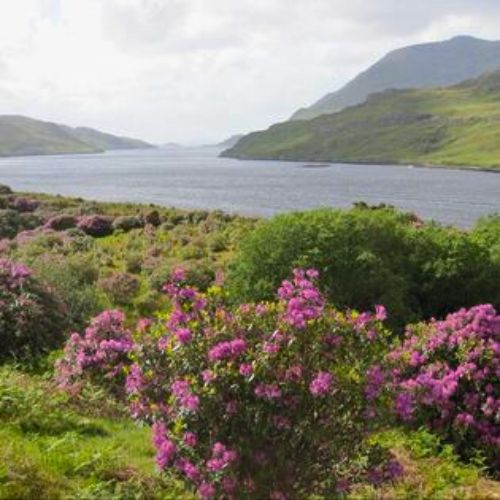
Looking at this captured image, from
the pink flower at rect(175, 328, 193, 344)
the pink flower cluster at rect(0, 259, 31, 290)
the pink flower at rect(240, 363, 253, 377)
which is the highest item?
the pink flower at rect(175, 328, 193, 344)

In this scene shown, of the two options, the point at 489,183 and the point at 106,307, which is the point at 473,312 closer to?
the point at 106,307

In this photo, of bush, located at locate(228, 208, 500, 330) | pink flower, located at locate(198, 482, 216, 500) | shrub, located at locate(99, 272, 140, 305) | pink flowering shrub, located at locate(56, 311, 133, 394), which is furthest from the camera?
shrub, located at locate(99, 272, 140, 305)

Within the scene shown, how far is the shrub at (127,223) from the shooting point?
49.4 m

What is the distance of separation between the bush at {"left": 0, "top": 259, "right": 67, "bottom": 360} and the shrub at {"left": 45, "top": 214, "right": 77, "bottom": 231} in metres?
30.2

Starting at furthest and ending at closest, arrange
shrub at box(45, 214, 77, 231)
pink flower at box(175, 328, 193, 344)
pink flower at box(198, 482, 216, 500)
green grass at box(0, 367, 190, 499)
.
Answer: shrub at box(45, 214, 77, 231) → green grass at box(0, 367, 190, 499) → pink flower at box(175, 328, 193, 344) → pink flower at box(198, 482, 216, 500)

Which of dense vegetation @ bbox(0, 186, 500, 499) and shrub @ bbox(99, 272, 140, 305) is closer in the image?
dense vegetation @ bbox(0, 186, 500, 499)

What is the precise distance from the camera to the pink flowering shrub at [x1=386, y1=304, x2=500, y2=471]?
492 inches

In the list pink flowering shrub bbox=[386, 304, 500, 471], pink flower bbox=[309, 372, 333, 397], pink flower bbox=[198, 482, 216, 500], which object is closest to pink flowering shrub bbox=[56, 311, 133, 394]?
pink flowering shrub bbox=[386, 304, 500, 471]

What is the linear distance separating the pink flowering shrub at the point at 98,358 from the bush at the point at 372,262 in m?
7.76

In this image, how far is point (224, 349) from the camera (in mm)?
7098

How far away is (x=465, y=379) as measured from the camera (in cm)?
1284

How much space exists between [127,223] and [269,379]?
43.7 metres

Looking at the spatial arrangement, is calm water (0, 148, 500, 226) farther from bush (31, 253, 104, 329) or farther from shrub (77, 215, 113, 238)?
bush (31, 253, 104, 329)

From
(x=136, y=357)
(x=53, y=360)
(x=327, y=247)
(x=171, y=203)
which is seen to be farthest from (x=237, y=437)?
(x=171, y=203)
